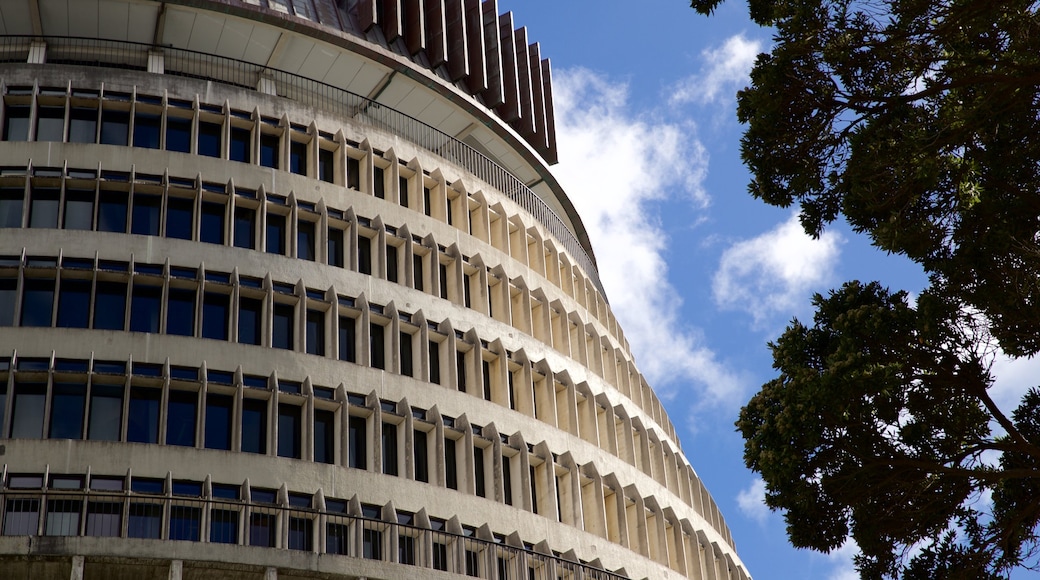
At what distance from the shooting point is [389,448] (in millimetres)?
38062

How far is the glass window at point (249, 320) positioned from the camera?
37562mm

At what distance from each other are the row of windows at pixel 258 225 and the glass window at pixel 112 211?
3 centimetres

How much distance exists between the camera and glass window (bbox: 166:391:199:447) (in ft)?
115

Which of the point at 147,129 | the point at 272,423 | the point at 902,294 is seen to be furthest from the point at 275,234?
the point at 902,294

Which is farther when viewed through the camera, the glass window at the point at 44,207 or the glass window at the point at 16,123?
the glass window at the point at 16,123

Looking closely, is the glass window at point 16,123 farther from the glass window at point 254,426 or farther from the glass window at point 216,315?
the glass window at point 254,426

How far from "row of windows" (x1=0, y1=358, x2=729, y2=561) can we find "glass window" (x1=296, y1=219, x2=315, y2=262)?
4893mm

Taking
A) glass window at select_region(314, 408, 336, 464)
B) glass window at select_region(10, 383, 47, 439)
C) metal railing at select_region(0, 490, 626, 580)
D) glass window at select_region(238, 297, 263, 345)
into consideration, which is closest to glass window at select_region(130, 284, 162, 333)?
glass window at select_region(238, 297, 263, 345)

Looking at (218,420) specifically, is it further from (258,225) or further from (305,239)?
(305,239)

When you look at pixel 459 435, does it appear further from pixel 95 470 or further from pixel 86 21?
pixel 86 21

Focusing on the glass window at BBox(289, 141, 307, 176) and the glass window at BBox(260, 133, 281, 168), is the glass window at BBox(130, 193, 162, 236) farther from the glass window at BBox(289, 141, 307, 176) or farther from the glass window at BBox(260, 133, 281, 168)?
the glass window at BBox(289, 141, 307, 176)

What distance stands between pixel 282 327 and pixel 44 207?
25.5 feet

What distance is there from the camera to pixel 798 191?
68.8ft

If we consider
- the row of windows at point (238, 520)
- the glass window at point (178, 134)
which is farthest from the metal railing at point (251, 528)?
the glass window at point (178, 134)
